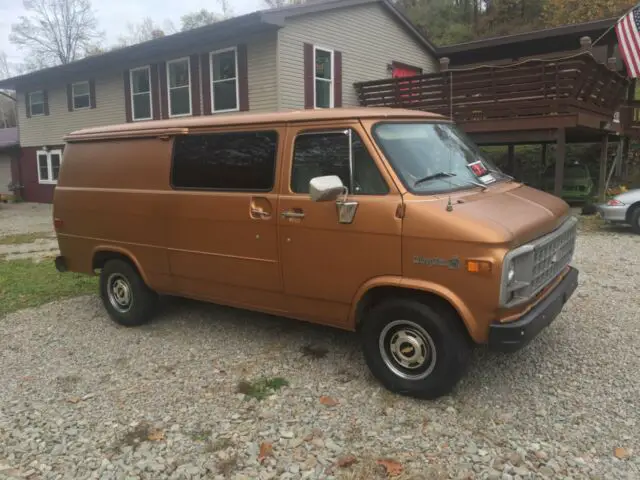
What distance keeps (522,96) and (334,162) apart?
10.0 meters

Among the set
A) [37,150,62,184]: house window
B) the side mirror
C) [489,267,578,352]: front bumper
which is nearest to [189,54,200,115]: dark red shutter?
[37,150,62,184]: house window

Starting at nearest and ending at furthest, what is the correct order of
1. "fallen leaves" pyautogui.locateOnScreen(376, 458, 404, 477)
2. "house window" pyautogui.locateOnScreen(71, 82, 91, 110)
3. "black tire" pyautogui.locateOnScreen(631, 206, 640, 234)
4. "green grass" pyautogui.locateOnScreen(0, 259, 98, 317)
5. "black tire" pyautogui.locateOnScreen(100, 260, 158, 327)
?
"fallen leaves" pyautogui.locateOnScreen(376, 458, 404, 477) → "black tire" pyautogui.locateOnScreen(100, 260, 158, 327) → "green grass" pyautogui.locateOnScreen(0, 259, 98, 317) → "black tire" pyautogui.locateOnScreen(631, 206, 640, 234) → "house window" pyautogui.locateOnScreen(71, 82, 91, 110)

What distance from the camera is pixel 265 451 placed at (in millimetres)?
3273

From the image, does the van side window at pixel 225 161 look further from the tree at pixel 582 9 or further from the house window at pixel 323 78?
the tree at pixel 582 9

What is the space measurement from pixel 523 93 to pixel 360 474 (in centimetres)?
1151

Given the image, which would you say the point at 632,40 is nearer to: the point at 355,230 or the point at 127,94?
the point at 355,230

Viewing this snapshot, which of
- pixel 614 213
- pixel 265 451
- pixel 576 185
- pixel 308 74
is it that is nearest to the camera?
pixel 265 451

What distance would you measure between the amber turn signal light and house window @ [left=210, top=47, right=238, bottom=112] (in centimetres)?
1191

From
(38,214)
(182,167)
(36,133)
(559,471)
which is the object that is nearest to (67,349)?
(182,167)

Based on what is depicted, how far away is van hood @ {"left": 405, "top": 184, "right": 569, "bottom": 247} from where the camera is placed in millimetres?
3355

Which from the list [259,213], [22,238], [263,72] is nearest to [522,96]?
[263,72]

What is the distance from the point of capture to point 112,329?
18.5ft

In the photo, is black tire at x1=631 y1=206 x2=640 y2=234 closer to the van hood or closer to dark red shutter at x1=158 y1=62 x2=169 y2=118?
the van hood

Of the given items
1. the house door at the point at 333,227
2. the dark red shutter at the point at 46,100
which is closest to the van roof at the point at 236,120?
the house door at the point at 333,227
